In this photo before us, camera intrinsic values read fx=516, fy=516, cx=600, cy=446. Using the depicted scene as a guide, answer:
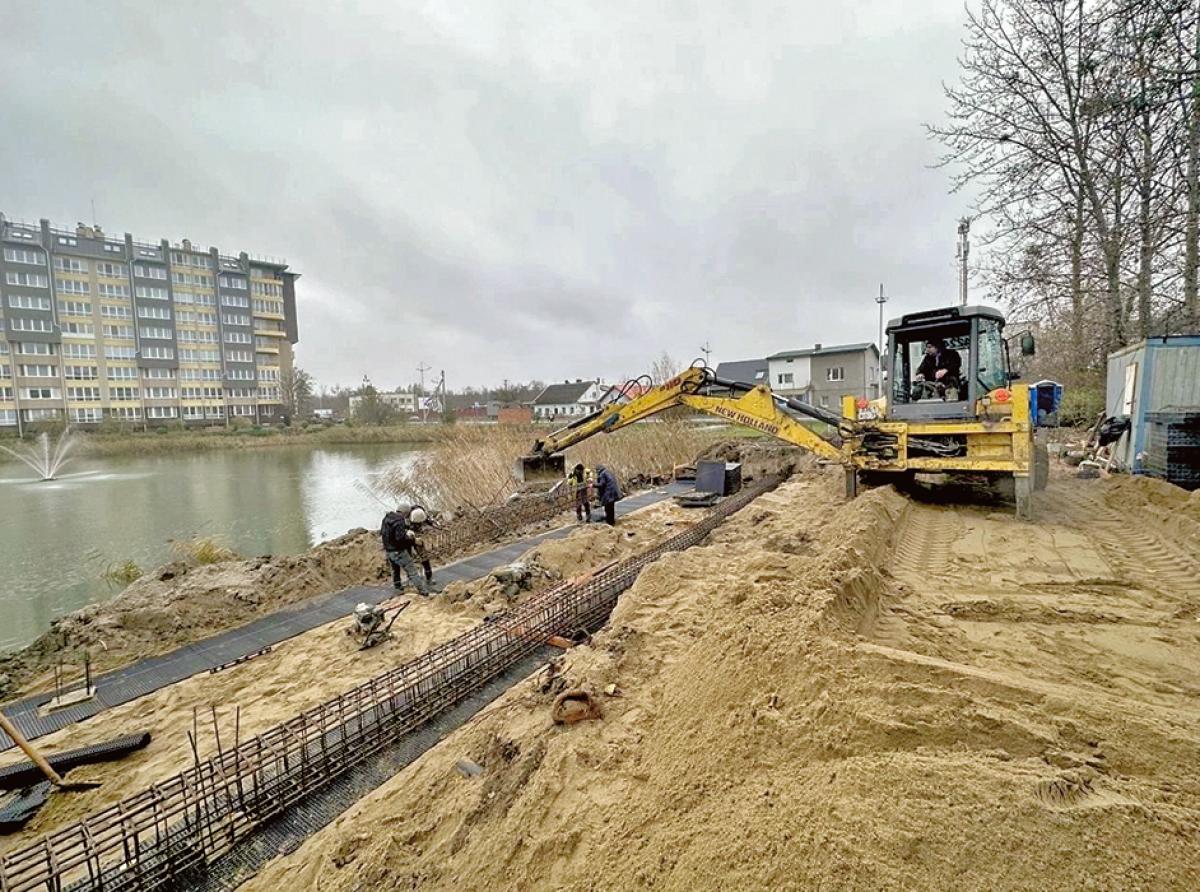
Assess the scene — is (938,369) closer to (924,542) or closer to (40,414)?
(924,542)

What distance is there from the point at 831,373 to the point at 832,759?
136 feet

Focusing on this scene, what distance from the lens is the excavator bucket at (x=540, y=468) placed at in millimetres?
11375

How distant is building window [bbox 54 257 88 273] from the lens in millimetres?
45781

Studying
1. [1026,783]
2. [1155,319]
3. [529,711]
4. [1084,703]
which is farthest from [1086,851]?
[1155,319]

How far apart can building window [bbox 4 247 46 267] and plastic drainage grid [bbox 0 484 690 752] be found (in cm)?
6150

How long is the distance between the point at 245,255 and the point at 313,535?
5704cm

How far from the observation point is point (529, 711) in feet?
11.0

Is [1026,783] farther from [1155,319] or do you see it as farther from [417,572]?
[1155,319]

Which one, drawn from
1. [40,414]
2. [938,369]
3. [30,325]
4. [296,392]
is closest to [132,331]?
[30,325]

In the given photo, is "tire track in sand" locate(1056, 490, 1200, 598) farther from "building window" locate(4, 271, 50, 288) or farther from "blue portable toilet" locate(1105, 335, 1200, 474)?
"building window" locate(4, 271, 50, 288)

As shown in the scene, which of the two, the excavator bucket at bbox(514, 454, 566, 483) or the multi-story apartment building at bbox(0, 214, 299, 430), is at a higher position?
the multi-story apartment building at bbox(0, 214, 299, 430)

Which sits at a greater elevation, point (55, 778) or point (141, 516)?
point (55, 778)

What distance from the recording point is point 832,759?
2.26m

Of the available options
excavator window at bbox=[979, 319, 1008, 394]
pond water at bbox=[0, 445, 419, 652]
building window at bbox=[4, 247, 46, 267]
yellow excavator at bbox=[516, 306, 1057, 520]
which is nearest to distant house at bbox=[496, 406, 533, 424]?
pond water at bbox=[0, 445, 419, 652]
